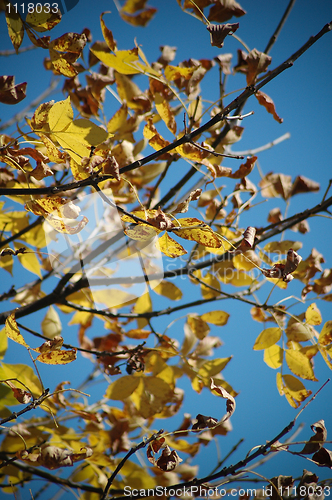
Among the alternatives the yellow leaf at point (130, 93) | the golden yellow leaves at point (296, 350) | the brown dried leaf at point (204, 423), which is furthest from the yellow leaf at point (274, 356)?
the yellow leaf at point (130, 93)

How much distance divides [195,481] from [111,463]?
0.33 m

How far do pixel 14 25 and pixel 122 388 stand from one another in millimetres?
641

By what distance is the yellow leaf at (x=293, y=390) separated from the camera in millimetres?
590

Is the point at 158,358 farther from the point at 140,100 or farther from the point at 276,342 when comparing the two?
the point at 140,100

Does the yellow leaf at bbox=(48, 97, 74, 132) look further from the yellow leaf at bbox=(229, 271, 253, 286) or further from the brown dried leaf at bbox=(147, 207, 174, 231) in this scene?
the yellow leaf at bbox=(229, 271, 253, 286)

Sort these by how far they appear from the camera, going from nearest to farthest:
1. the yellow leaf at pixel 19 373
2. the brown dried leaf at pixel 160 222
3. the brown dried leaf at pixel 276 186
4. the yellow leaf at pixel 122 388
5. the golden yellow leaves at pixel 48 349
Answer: the brown dried leaf at pixel 160 222 < the golden yellow leaves at pixel 48 349 < the yellow leaf at pixel 19 373 < the yellow leaf at pixel 122 388 < the brown dried leaf at pixel 276 186

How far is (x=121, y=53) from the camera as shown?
1.63ft

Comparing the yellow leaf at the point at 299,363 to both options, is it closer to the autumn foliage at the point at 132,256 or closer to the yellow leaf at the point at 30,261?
the autumn foliage at the point at 132,256

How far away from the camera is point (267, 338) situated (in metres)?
0.62

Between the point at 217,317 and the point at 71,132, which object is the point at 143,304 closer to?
the point at 217,317

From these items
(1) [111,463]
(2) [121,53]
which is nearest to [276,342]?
(1) [111,463]

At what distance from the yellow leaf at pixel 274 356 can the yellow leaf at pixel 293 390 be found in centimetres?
2

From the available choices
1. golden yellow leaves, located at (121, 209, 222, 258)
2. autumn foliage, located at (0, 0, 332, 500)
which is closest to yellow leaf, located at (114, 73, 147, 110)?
autumn foliage, located at (0, 0, 332, 500)

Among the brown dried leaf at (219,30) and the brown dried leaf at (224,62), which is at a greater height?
the brown dried leaf at (224,62)
